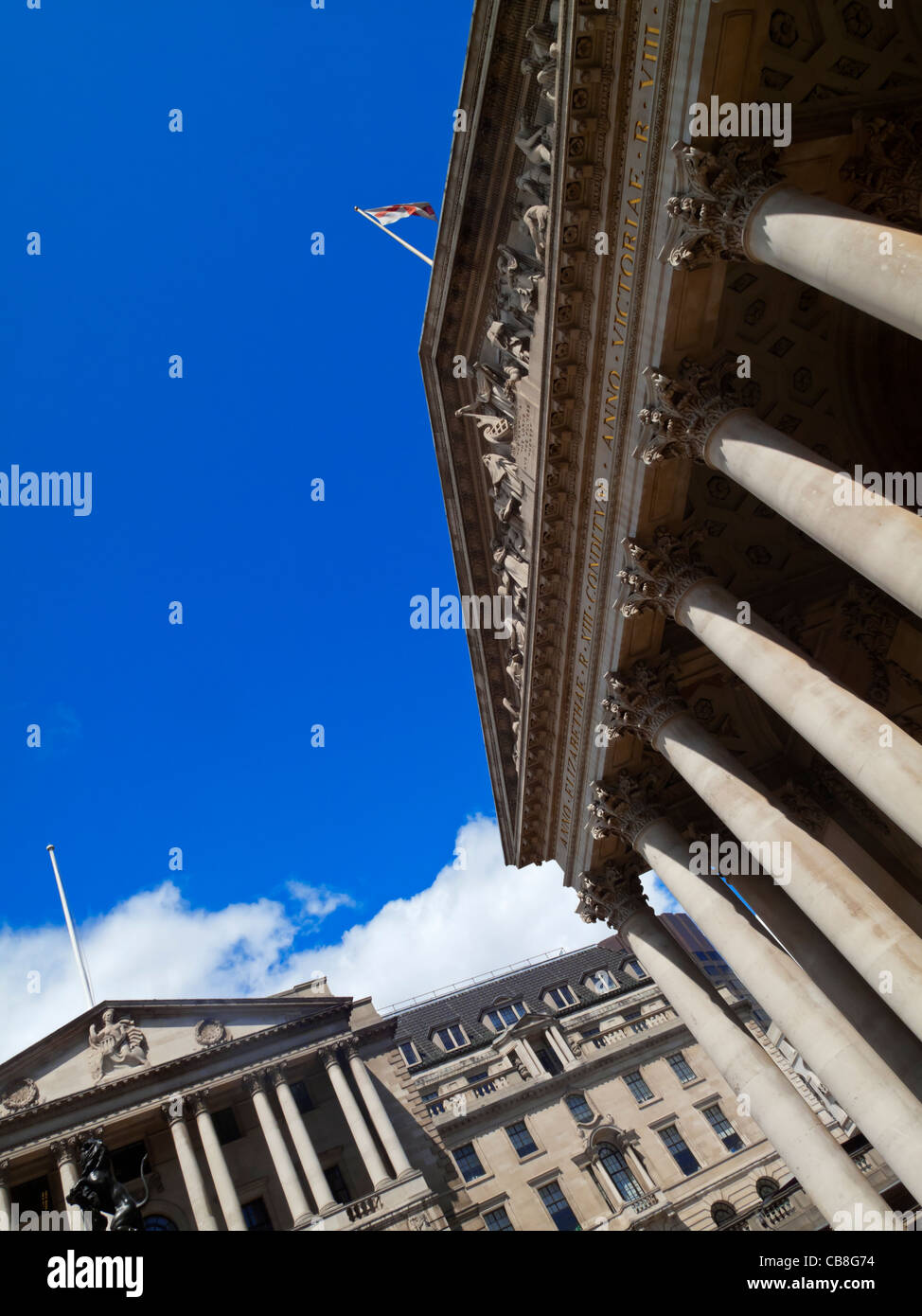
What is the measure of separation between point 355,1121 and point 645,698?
116 ft

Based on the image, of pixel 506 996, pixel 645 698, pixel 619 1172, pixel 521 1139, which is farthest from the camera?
Result: pixel 506 996

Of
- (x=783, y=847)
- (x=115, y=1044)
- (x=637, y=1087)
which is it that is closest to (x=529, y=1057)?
(x=637, y=1087)

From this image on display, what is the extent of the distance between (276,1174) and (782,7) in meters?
50.6

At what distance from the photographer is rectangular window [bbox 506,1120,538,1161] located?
187ft

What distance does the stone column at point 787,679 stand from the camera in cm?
1252

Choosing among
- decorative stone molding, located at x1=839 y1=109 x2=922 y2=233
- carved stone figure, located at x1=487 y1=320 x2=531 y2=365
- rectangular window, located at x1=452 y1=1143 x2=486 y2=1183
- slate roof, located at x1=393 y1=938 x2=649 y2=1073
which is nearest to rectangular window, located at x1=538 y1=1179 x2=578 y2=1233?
rectangular window, located at x1=452 y1=1143 x2=486 y2=1183

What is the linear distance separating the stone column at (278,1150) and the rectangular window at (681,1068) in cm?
3134

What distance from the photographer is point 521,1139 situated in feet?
189

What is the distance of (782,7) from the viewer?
43.0ft

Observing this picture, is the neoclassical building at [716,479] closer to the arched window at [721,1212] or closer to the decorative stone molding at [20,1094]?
the decorative stone molding at [20,1094]

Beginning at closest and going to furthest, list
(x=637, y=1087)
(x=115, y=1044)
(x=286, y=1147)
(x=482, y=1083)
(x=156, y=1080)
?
1. (x=286, y=1147)
2. (x=156, y=1080)
3. (x=115, y=1044)
4. (x=637, y=1087)
5. (x=482, y=1083)

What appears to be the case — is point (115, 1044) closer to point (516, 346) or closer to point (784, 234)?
point (516, 346)
